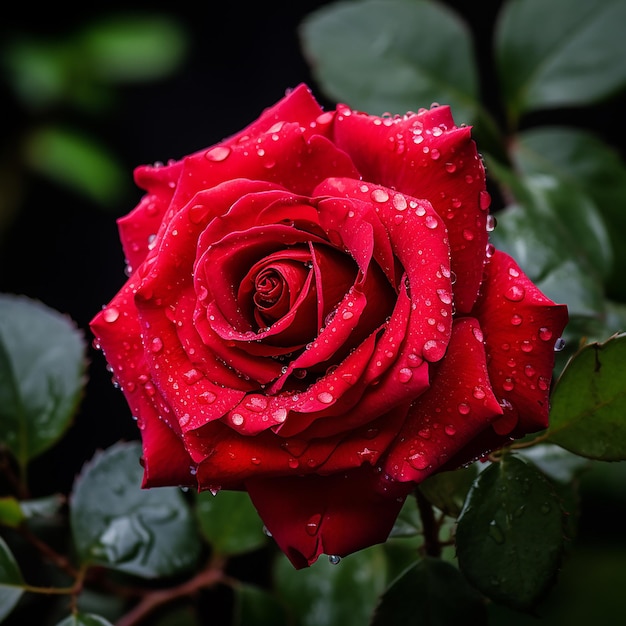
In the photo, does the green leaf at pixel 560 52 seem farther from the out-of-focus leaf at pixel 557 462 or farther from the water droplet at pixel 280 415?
the water droplet at pixel 280 415

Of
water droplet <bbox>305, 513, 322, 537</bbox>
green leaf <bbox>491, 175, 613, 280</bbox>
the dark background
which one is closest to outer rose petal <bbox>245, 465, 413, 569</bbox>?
water droplet <bbox>305, 513, 322, 537</bbox>

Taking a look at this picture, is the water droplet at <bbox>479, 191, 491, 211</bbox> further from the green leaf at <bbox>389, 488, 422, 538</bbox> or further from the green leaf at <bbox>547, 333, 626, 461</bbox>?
the green leaf at <bbox>389, 488, 422, 538</bbox>

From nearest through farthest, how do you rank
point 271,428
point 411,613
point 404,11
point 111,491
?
point 271,428 → point 411,613 → point 111,491 → point 404,11

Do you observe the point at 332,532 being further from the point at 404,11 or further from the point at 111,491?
the point at 404,11

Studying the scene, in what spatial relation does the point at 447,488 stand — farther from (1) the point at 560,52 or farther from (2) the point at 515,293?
(1) the point at 560,52

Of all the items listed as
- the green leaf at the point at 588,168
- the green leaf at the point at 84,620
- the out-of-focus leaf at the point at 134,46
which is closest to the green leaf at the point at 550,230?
the green leaf at the point at 588,168

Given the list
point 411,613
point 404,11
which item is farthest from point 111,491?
point 404,11

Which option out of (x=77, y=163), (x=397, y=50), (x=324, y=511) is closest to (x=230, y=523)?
(x=324, y=511)
